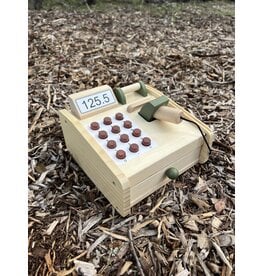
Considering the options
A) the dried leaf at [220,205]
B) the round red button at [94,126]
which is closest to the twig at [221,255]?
the dried leaf at [220,205]

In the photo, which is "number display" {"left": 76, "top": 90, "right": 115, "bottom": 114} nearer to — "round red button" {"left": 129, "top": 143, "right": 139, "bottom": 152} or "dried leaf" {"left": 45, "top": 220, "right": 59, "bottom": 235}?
"round red button" {"left": 129, "top": 143, "right": 139, "bottom": 152}

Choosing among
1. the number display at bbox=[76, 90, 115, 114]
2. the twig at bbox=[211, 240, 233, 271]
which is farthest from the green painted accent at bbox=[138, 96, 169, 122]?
the twig at bbox=[211, 240, 233, 271]

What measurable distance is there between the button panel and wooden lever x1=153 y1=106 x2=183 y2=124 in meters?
0.07

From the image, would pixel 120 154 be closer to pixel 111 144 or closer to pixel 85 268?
pixel 111 144

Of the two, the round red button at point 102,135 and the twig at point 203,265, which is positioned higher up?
the round red button at point 102,135

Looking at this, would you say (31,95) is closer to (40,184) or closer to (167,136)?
(40,184)

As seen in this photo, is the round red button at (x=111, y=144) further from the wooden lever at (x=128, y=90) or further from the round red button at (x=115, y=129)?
the wooden lever at (x=128, y=90)

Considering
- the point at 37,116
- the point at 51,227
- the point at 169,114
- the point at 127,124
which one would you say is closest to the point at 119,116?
the point at 127,124

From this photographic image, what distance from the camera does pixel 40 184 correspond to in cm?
86

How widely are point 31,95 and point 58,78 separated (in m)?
0.18

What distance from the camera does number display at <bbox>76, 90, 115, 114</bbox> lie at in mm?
789

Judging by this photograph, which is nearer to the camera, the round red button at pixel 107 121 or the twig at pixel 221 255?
the twig at pixel 221 255

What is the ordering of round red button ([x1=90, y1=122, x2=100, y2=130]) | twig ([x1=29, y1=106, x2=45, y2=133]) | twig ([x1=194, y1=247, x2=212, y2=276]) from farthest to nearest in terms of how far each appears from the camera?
twig ([x1=29, y1=106, x2=45, y2=133]), round red button ([x1=90, y1=122, x2=100, y2=130]), twig ([x1=194, y1=247, x2=212, y2=276])

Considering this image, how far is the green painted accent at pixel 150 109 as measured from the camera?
796 millimetres
